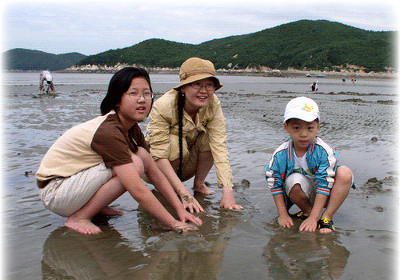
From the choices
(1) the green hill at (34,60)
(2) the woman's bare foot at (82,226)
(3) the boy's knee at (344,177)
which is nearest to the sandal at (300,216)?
(3) the boy's knee at (344,177)

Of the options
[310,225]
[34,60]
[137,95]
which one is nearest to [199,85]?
[137,95]

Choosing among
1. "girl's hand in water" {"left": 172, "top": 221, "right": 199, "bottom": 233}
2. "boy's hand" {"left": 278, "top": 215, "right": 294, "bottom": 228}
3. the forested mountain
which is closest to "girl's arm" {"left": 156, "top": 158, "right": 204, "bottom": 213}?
"girl's hand in water" {"left": 172, "top": 221, "right": 199, "bottom": 233}

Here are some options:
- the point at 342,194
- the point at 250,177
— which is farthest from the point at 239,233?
the point at 250,177

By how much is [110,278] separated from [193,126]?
1801 millimetres

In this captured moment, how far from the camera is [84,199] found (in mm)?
2686

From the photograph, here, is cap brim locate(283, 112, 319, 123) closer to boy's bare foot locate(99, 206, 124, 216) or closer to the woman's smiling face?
the woman's smiling face

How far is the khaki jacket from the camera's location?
3.42 metres

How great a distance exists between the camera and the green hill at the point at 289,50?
77.0 m

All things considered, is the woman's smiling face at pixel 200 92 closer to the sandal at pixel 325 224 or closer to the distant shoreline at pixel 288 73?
the sandal at pixel 325 224

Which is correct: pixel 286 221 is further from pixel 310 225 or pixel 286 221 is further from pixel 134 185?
pixel 134 185

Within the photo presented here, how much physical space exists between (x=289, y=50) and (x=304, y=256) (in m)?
106

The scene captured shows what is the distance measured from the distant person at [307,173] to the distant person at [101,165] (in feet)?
2.63

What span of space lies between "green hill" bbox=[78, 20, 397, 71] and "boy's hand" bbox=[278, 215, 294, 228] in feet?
240

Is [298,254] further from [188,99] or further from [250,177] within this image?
[250,177]
